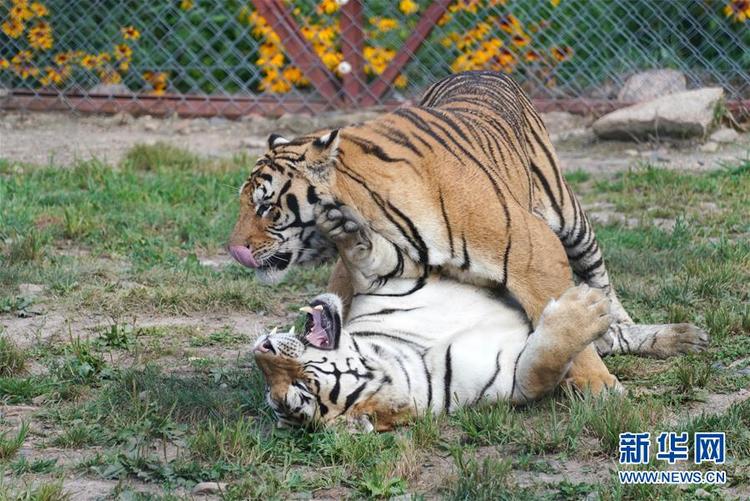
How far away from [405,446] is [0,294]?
2615mm

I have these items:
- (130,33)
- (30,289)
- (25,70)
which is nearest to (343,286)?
(30,289)

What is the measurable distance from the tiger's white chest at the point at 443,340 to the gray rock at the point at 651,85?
17.5 ft

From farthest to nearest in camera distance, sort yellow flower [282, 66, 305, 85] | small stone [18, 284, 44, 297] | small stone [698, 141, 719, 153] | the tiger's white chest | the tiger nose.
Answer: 1. yellow flower [282, 66, 305, 85]
2. small stone [698, 141, 719, 153]
3. small stone [18, 284, 44, 297]
4. the tiger's white chest
5. the tiger nose

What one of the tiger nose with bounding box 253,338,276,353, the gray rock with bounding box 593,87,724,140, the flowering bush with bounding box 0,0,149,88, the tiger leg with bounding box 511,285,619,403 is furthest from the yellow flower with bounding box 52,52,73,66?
the tiger leg with bounding box 511,285,619,403

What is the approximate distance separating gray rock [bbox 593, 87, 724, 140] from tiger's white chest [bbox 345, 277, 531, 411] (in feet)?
15.1

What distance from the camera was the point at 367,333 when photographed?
13.3 feet

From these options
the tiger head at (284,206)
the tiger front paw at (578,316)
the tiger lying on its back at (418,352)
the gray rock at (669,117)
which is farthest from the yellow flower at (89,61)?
the tiger front paw at (578,316)

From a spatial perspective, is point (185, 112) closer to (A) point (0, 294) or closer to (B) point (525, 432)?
(A) point (0, 294)

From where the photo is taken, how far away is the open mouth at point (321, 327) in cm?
377

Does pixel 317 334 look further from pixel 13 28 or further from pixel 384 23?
pixel 13 28

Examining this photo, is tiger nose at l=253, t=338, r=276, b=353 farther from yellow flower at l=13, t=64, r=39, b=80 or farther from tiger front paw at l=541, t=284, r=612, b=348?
yellow flower at l=13, t=64, r=39, b=80

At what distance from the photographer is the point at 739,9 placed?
8766mm

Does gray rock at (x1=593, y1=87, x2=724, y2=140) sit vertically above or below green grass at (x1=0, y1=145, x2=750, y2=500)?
above

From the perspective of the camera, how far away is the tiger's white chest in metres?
3.87
